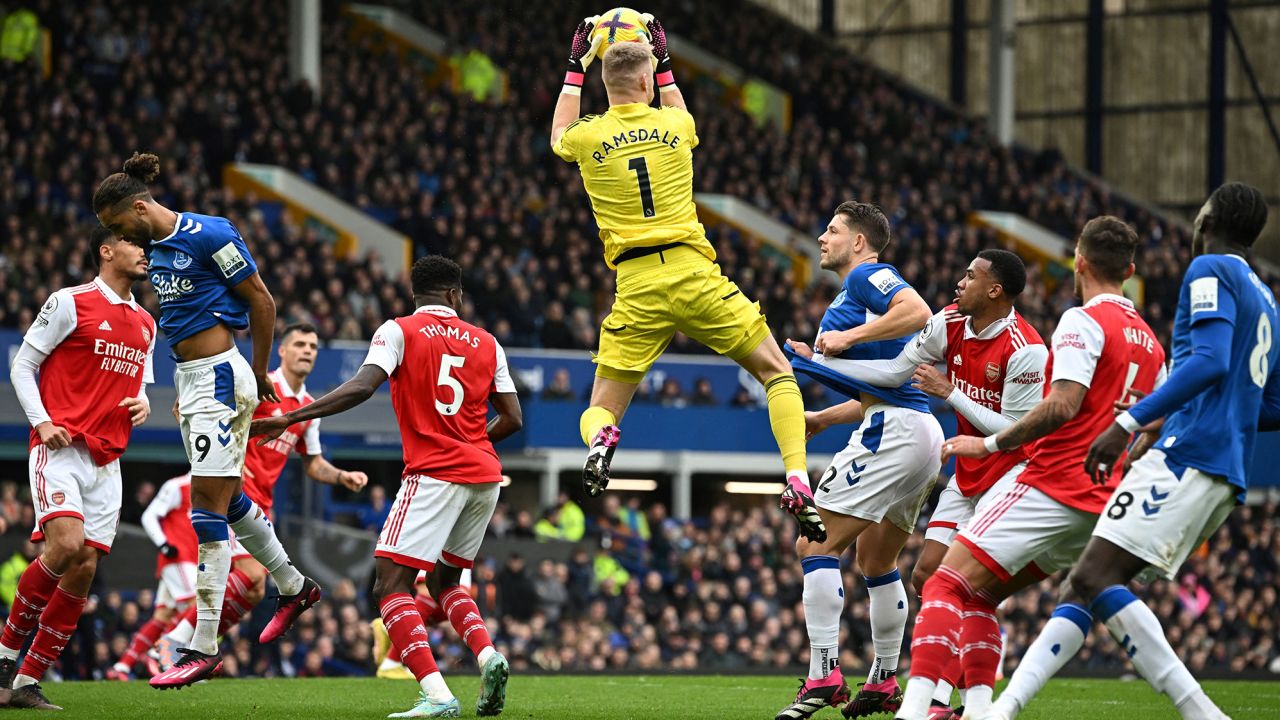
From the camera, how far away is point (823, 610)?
864 centimetres

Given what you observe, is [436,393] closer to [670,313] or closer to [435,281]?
[435,281]

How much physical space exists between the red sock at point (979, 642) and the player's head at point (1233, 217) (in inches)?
79.1

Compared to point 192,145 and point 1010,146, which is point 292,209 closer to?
point 192,145

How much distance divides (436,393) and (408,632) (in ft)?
4.26

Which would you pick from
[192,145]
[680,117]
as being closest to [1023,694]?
[680,117]

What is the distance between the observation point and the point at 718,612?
21516mm

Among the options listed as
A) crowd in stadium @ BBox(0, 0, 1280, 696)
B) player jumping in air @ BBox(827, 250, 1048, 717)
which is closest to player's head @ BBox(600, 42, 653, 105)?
player jumping in air @ BBox(827, 250, 1048, 717)

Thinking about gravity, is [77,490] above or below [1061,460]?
below

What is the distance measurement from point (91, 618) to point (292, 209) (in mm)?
12089

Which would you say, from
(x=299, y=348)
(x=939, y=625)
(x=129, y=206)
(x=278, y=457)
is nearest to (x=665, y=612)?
(x=278, y=457)

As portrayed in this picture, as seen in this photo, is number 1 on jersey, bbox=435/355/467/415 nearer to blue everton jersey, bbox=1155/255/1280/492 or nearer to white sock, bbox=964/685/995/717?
white sock, bbox=964/685/995/717

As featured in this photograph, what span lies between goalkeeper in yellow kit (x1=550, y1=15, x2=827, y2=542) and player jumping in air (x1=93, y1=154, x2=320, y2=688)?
190 centimetres

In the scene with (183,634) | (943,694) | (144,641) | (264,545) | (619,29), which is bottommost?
(144,641)

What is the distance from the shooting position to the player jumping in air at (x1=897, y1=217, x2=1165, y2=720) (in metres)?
7.36
